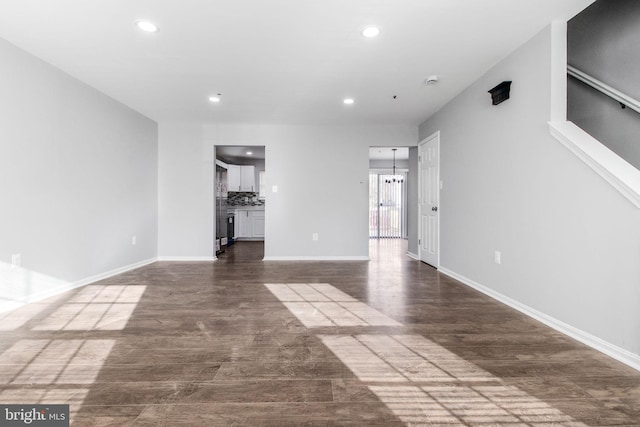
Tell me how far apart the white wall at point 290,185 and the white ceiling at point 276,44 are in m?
1.11

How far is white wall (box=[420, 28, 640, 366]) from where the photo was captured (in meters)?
1.79

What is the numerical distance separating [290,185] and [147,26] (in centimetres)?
312

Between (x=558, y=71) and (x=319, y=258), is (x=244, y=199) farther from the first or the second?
(x=558, y=71)

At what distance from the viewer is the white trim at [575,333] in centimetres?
169

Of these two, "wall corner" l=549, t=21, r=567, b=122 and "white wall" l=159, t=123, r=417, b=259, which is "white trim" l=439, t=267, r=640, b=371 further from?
"white wall" l=159, t=123, r=417, b=259

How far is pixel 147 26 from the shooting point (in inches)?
92.5

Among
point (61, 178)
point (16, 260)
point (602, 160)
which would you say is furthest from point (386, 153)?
point (16, 260)

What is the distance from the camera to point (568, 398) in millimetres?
1367

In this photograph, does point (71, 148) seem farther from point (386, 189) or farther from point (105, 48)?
point (386, 189)

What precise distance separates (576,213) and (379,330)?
1645mm

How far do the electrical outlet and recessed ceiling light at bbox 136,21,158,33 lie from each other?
91.2 inches

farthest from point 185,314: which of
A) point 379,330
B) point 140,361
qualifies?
point 379,330

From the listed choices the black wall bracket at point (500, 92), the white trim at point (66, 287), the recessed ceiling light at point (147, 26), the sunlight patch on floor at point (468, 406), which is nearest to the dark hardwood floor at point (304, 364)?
the sunlight patch on floor at point (468, 406)

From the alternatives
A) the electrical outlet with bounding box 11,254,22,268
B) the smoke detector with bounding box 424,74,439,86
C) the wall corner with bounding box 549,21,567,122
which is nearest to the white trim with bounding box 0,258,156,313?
the electrical outlet with bounding box 11,254,22,268
